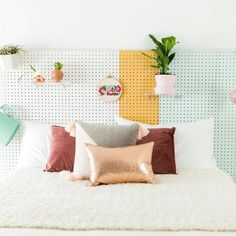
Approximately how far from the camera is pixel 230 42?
12.7ft

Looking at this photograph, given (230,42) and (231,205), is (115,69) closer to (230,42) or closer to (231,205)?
(230,42)

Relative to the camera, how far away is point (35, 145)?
12.1ft

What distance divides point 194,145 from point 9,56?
60.1 inches

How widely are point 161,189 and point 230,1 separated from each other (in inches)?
68.5

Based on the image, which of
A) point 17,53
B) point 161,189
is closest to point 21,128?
point 17,53

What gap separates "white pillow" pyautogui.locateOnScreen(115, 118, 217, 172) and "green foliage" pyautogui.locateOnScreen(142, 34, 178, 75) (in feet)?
1.44

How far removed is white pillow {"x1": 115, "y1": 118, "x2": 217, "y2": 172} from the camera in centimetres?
354

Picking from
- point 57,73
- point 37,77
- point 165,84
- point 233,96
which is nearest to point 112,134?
point 165,84

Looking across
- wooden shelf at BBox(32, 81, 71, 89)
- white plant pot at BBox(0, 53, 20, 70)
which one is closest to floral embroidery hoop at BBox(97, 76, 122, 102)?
wooden shelf at BBox(32, 81, 71, 89)

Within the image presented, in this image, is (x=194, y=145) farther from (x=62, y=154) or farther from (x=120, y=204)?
(x=120, y=204)

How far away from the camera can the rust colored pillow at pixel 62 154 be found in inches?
133

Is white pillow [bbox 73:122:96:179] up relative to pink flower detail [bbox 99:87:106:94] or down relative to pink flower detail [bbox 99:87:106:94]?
down

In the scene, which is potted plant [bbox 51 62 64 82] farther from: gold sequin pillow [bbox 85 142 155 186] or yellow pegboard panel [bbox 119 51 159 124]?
gold sequin pillow [bbox 85 142 155 186]

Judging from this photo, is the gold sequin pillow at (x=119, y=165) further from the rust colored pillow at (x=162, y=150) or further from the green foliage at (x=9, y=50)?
the green foliage at (x=9, y=50)
